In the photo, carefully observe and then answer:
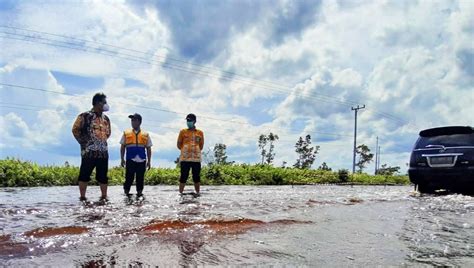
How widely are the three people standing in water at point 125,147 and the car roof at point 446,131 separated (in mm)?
5580

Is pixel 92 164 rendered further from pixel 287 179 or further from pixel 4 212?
pixel 287 179

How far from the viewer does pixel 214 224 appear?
539 cm

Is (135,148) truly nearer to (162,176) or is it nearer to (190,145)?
(190,145)

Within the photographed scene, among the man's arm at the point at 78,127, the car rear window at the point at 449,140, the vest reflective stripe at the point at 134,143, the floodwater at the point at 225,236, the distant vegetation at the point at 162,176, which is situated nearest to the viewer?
the floodwater at the point at 225,236

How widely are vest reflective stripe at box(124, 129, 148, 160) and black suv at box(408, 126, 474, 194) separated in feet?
21.8

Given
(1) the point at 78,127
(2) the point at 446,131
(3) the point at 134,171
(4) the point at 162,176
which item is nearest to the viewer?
(1) the point at 78,127

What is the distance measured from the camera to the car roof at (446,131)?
10664mm

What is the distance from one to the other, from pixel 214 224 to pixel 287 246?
4.27 feet

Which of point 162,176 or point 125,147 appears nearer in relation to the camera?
point 125,147

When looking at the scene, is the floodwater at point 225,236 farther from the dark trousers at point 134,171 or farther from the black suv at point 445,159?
the black suv at point 445,159

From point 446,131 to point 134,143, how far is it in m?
7.30

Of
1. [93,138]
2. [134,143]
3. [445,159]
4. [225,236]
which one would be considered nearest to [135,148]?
[134,143]

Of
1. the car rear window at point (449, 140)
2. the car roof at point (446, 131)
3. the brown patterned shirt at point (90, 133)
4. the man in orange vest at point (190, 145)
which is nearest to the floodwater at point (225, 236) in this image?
the brown patterned shirt at point (90, 133)

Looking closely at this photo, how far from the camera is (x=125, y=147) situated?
30.6 ft
